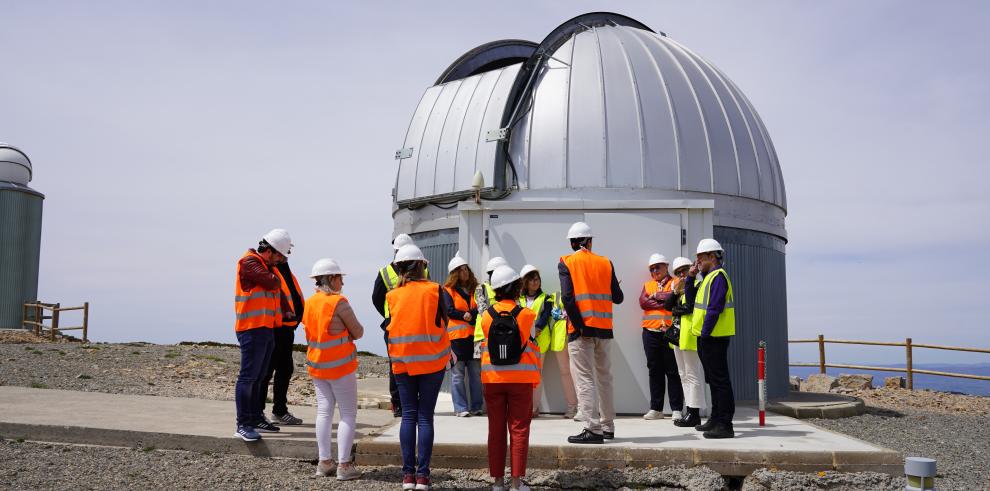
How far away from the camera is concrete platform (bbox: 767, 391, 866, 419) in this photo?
1022cm

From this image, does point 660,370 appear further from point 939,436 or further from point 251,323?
point 251,323

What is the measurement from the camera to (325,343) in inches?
240

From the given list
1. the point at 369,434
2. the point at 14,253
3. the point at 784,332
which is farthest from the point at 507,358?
the point at 14,253

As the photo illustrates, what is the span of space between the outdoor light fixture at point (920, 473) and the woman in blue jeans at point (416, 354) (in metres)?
3.02

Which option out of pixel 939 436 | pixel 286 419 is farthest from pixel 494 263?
pixel 939 436

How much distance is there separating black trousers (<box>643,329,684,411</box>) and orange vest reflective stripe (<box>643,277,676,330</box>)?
88 mm

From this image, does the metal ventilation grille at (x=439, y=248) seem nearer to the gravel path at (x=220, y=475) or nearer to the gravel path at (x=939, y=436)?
the gravel path at (x=220, y=475)

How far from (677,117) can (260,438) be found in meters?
6.69

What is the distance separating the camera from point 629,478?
632 centimetres

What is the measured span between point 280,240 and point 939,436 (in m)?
8.30

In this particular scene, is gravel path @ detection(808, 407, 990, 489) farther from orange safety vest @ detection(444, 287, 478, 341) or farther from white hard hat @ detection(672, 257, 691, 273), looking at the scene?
orange safety vest @ detection(444, 287, 478, 341)

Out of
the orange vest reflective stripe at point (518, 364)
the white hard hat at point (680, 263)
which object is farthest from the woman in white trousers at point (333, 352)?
the white hard hat at point (680, 263)

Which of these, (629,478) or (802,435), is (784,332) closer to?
A: (802,435)

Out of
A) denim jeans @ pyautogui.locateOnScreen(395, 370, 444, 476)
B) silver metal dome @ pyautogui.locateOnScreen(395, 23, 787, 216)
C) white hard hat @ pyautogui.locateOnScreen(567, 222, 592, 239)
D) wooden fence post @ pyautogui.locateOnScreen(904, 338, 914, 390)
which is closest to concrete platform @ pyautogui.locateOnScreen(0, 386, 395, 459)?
denim jeans @ pyautogui.locateOnScreen(395, 370, 444, 476)
